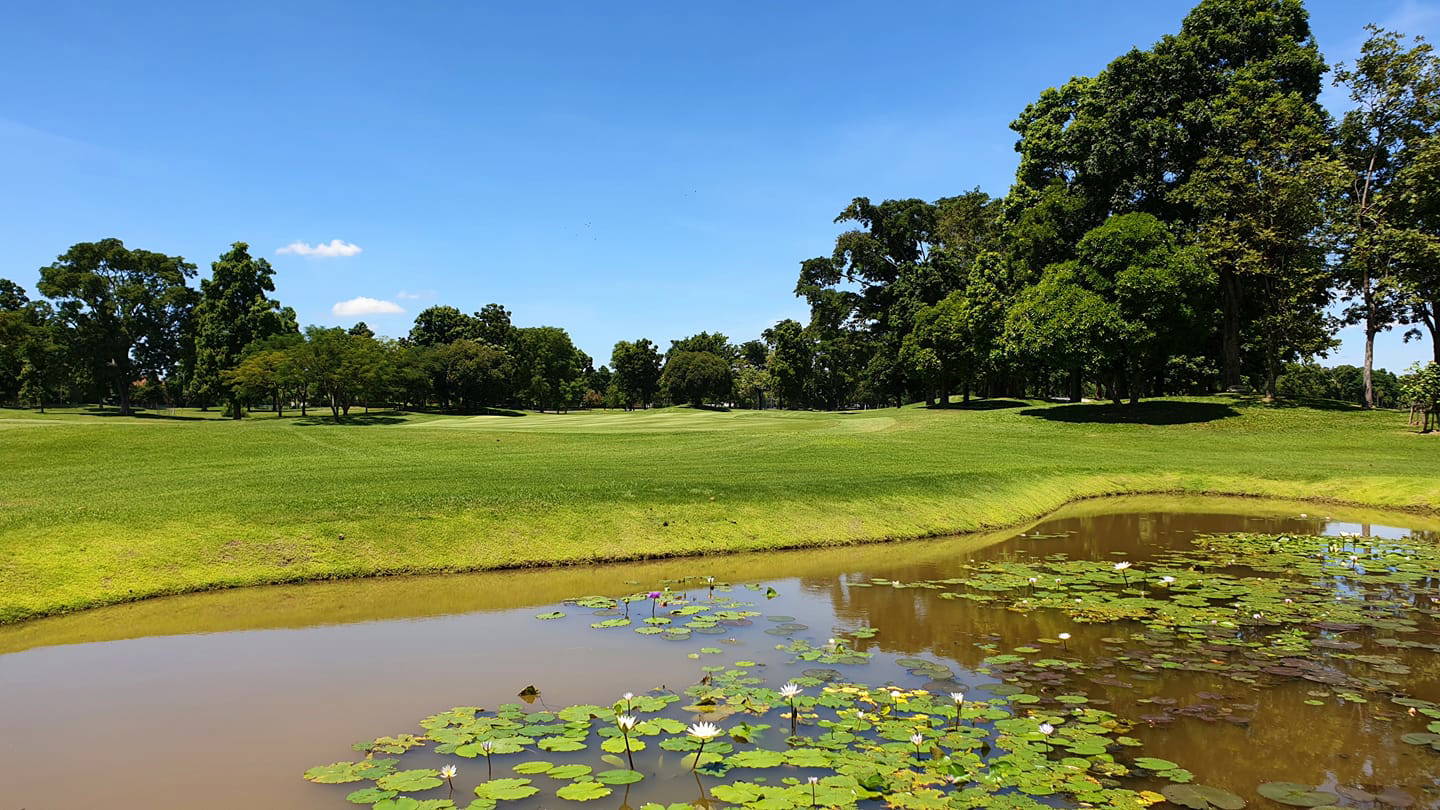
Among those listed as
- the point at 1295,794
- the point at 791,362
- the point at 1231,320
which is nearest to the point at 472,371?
the point at 791,362

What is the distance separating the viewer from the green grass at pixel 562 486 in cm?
1434

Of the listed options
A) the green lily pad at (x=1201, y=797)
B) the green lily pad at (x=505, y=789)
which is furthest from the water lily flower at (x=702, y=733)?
the green lily pad at (x=1201, y=797)

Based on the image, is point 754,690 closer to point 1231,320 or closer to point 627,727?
point 627,727

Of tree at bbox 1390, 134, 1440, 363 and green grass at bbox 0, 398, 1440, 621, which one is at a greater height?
tree at bbox 1390, 134, 1440, 363

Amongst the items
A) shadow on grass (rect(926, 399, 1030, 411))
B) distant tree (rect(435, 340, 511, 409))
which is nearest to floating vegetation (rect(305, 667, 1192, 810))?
shadow on grass (rect(926, 399, 1030, 411))

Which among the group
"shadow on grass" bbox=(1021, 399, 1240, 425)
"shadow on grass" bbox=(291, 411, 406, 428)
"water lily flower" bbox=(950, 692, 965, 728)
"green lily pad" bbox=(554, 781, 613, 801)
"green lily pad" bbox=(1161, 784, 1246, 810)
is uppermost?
"shadow on grass" bbox=(1021, 399, 1240, 425)

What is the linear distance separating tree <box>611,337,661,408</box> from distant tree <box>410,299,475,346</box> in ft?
74.2

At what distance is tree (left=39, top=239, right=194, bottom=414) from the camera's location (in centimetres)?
6384

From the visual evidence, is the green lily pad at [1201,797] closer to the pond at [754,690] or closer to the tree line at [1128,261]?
the pond at [754,690]

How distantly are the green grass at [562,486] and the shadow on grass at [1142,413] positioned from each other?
341 millimetres

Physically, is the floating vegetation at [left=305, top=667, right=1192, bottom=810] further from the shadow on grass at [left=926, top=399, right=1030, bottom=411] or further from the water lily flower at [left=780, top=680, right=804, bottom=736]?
the shadow on grass at [left=926, top=399, right=1030, bottom=411]

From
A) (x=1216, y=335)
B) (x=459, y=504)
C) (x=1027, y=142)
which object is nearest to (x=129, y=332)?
(x=459, y=504)

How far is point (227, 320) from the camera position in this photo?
66688 mm

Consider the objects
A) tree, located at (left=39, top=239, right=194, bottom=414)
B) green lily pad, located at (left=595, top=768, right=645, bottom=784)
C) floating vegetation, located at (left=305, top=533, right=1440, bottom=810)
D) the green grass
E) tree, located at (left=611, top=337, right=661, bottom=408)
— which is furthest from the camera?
tree, located at (left=611, top=337, right=661, bottom=408)
